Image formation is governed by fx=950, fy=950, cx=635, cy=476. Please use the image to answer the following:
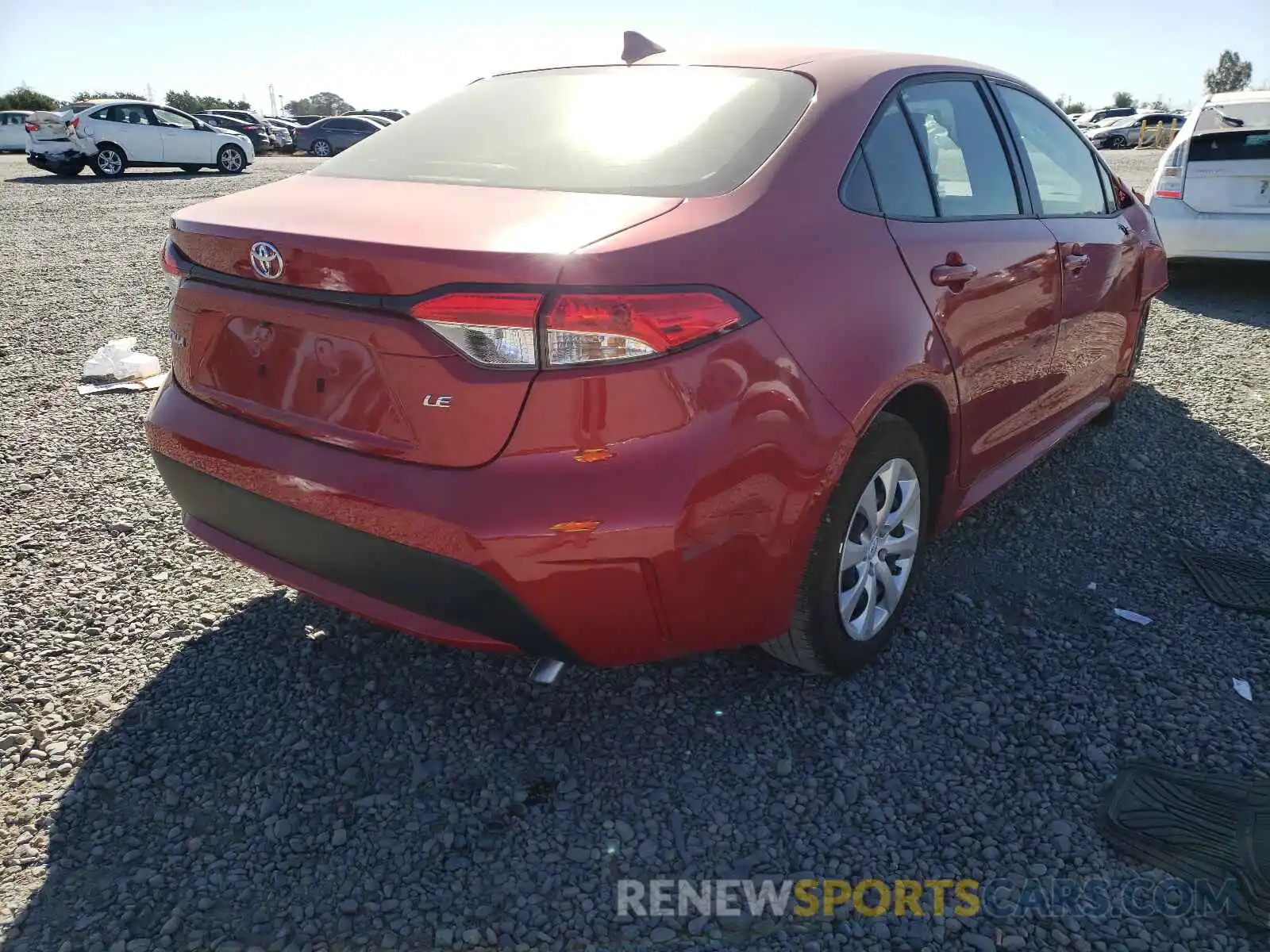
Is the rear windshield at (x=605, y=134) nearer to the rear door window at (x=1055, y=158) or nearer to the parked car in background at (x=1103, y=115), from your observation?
the rear door window at (x=1055, y=158)

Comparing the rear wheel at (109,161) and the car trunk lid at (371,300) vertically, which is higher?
the car trunk lid at (371,300)

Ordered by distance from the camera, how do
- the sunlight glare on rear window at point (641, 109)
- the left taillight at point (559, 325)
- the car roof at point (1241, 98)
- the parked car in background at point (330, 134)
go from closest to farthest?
the left taillight at point (559, 325)
the sunlight glare on rear window at point (641, 109)
the car roof at point (1241, 98)
the parked car in background at point (330, 134)

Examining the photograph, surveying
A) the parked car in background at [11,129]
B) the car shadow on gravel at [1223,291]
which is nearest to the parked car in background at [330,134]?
the parked car in background at [11,129]

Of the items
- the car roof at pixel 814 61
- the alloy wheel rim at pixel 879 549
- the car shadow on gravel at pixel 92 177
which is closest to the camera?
the alloy wheel rim at pixel 879 549

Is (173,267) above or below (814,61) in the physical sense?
below

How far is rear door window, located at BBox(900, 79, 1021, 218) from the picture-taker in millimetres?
2766

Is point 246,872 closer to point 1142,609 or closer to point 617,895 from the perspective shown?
Answer: point 617,895

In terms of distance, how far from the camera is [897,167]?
8.46 ft

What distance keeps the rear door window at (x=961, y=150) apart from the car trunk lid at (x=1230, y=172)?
5.00m

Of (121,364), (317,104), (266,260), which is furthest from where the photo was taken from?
(317,104)

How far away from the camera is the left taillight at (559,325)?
70.8 inches

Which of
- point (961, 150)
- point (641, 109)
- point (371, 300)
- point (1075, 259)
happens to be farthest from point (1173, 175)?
point (371, 300)

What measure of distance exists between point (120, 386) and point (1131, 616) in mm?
4895

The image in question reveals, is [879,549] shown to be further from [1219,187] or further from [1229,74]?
[1229,74]
